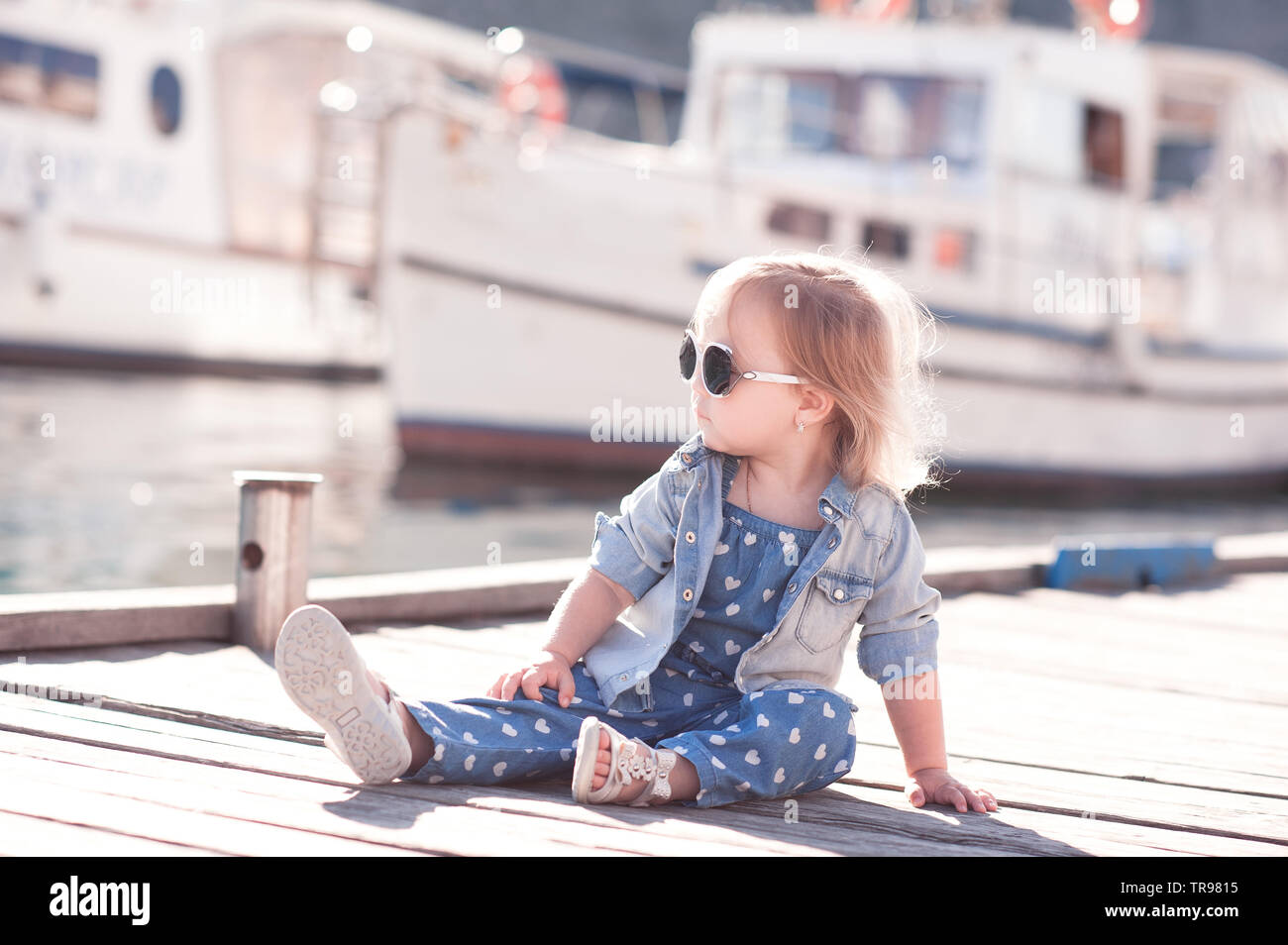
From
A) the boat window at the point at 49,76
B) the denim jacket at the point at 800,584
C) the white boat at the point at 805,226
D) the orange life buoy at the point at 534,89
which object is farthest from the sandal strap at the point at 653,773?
the boat window at the point at 49,76

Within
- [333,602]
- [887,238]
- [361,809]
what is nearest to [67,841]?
[361,809]

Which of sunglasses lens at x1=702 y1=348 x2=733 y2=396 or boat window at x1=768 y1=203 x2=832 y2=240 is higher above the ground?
boat window at x1=768 y1=203 x2=832 y2=240

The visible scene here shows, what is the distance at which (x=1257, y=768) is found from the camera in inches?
91.0

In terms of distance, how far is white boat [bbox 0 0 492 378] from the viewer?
44.3 ft

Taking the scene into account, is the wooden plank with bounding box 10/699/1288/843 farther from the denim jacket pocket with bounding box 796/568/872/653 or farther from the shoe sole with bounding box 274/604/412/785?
the denim jacket pocket with bounding box 796/568/872/653

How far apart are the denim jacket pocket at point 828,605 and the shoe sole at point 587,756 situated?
0.36m

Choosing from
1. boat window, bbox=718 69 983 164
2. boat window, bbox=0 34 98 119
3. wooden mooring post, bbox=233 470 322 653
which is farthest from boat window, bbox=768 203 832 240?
boat window, bbox=0 34 98 119

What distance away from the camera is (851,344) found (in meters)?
2.02

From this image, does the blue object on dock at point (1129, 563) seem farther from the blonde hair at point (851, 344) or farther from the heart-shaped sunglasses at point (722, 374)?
the heart-shaped sunglasses at point (722, 374)

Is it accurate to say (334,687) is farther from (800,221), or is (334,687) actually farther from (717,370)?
(800,221)

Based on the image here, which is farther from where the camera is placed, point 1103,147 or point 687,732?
point 1103,147

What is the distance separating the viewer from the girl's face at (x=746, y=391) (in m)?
2.02

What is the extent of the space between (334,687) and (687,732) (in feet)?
1.63

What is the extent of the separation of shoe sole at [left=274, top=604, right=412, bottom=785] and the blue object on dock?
2.92 meters
